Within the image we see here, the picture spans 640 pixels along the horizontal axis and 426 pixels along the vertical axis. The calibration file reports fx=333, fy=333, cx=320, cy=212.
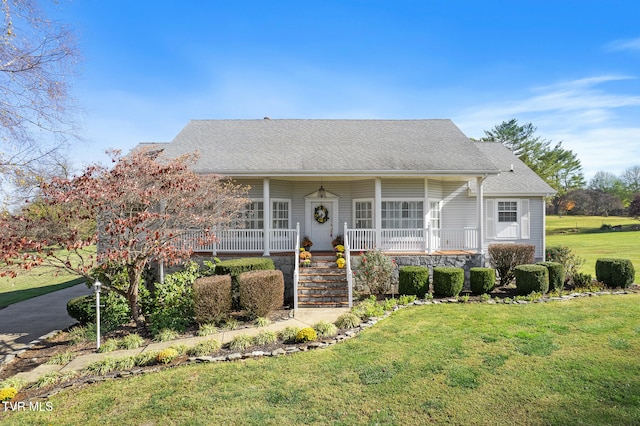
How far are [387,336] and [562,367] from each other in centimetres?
298

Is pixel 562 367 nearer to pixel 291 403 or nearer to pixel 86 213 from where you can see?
pixel 291 403

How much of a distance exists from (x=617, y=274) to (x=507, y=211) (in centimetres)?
506

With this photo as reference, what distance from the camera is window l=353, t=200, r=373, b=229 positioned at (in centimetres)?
1415

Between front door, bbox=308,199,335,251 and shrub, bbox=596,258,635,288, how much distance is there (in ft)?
32.0

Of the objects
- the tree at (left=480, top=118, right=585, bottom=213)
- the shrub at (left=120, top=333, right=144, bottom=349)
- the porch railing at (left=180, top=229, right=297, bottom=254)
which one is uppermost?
the tree at (left=480, top=118, right=585, bottom=213)

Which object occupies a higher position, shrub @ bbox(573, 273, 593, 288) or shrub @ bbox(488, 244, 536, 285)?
shrub @ bbox(488, 244, 536, 285)

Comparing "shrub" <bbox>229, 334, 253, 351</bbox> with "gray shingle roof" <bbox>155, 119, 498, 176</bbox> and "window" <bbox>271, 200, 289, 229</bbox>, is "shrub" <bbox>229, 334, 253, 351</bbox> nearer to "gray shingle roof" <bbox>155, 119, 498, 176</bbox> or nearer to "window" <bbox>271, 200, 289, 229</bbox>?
"gray shingle roof" <bbox>155, 119, 498, 176</bbox>

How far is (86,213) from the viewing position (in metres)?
7.23

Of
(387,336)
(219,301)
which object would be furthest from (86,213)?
(387,336)

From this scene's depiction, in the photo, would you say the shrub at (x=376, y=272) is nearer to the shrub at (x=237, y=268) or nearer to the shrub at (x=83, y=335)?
the shrub at (x=237, y=268)

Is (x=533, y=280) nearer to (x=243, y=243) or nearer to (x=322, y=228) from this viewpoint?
(x=322, y=228)

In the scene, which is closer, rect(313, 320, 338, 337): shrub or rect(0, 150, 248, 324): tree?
rect(0, 150, 248, 324): tree

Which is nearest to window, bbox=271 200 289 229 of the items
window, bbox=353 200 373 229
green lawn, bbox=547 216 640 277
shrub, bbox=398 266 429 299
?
window, bbox=353 200 373 229

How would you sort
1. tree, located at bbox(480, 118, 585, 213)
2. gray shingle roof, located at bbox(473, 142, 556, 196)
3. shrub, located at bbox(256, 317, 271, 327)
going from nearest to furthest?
shrub, located at bbox(256, 317, 271, 327) < gray shingle roof, located at bbox(473, 142, 556, 196) < tree, located at bbox(480, 118, 585, 213)
